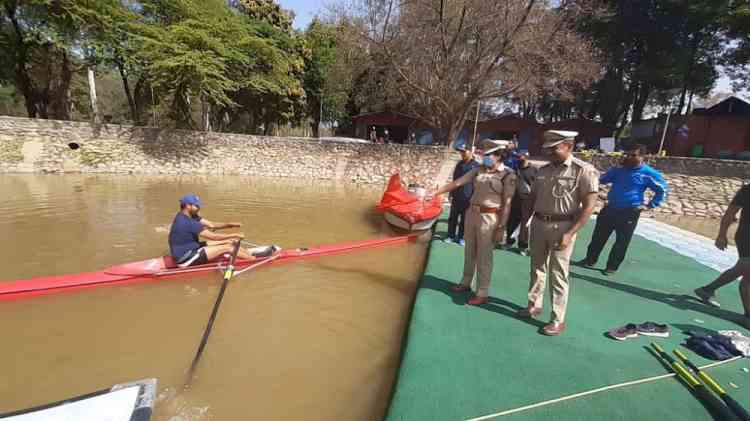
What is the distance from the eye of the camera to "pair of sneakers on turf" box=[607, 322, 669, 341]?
2764 mm

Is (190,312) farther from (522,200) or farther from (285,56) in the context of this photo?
(285,56)

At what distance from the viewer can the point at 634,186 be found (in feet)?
13.4

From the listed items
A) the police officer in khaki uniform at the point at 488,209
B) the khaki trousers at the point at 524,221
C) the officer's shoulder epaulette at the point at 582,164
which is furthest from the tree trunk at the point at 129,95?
the officer's shoulder epaulette at the point at 582,164

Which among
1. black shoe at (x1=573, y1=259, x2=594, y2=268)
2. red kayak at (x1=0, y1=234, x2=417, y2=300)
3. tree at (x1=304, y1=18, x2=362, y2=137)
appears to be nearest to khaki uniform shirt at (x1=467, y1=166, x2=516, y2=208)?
black shoe at (x1=573, y1=259, x2=594, y2=268)

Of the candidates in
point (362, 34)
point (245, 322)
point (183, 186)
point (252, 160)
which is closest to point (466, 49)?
point (362, 34)

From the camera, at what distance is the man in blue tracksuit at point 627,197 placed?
4.06 m

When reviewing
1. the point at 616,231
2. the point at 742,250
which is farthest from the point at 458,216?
the point at 742,250

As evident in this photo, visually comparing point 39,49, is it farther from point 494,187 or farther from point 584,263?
point 584,263

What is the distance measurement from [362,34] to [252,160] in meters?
8.01

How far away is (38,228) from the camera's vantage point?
6.20 m

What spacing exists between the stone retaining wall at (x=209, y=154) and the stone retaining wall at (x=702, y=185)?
29.3 ft

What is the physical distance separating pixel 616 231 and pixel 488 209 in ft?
7.72

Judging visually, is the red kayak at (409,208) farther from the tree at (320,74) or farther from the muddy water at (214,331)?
the tree at (320,74)

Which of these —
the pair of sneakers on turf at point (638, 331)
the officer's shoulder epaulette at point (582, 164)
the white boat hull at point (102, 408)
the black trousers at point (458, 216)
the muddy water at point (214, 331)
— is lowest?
the muddy water at point (214, 331)
